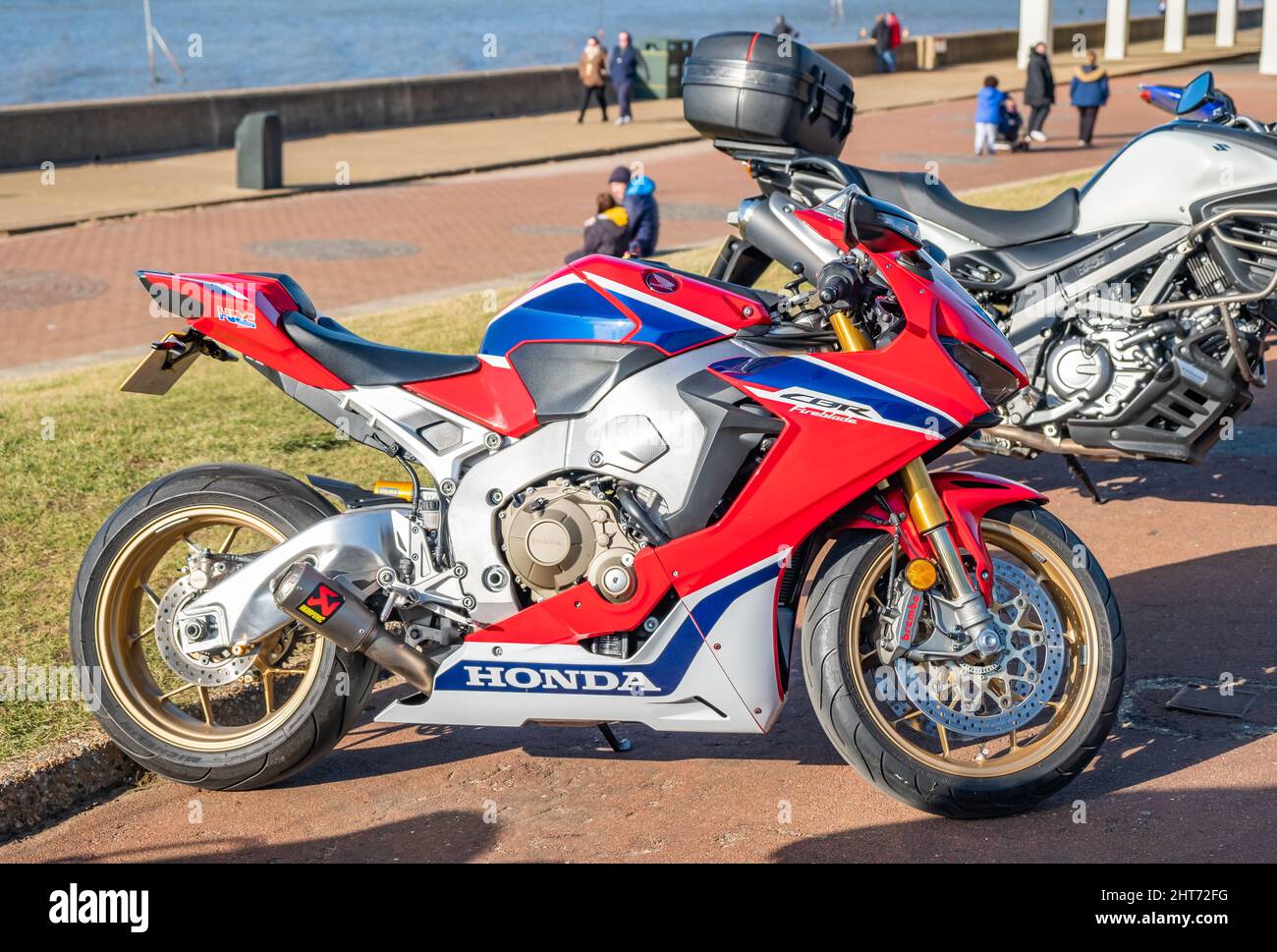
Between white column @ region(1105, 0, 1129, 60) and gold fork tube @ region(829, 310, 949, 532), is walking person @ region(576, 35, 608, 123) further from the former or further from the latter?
gold fork tube @ region(829, 310, 949, 532)

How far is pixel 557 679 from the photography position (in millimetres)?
4281

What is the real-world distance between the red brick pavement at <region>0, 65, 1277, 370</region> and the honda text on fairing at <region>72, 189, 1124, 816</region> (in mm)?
8068

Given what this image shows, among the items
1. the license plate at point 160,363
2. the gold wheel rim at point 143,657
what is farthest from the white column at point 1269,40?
the gold wheel rim at point 143,657

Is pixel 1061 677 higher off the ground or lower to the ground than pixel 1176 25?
lower

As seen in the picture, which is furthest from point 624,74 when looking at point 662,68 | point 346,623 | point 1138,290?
point 346,623

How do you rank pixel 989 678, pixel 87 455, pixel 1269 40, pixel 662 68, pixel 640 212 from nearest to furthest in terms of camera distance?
pixel 989 678, pixel 87 455, pixel 640 212, pixel 662 68, pixel 1269 40

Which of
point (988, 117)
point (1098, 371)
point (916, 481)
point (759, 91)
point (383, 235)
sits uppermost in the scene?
point (759, 91)

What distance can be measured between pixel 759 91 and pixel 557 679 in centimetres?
294

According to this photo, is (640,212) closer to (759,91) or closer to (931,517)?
(759,91)

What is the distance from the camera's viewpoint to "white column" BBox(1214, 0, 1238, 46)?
173 ft

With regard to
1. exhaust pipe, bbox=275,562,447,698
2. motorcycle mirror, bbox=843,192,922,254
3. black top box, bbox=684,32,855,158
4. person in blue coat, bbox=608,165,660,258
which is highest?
black top box, bbox=684,32,855,158

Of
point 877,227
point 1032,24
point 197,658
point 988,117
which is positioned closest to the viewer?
point 877,227

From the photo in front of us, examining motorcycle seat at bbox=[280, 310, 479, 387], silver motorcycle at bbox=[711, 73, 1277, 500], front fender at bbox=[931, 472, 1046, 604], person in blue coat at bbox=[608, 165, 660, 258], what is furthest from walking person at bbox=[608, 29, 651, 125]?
front fender at bbox=[931, 472, 1046, 604]

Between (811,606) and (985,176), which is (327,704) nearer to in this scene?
(811,606)
